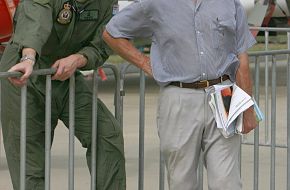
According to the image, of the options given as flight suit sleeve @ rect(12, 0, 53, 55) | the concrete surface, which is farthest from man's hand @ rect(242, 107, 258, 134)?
the concrete surface

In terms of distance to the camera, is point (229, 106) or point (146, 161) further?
point (146, 161)

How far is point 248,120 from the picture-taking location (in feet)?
17.1

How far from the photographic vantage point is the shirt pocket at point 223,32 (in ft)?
16.6

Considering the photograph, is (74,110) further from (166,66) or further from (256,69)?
(256,69)

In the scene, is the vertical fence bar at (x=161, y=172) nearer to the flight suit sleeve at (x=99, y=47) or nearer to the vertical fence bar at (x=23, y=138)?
the flight suit sleeve at (x=99, y=47)

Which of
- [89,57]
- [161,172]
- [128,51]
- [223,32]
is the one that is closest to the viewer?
[223,32]

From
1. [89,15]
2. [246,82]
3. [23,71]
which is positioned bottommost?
[246,82]

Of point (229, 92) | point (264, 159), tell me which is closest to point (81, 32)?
point (229, 92)

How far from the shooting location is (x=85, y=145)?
566 centimetres

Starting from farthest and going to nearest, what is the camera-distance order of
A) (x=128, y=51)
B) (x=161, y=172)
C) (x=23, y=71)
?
(x=161, y=172), (x=128, y=51), (x=23, y=71)

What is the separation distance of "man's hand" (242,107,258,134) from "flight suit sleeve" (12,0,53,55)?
1.14 metres

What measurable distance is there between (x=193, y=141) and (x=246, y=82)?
1.46 ft

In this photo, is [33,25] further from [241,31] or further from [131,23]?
[241,31]

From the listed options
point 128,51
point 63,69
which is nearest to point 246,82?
point 128,51
